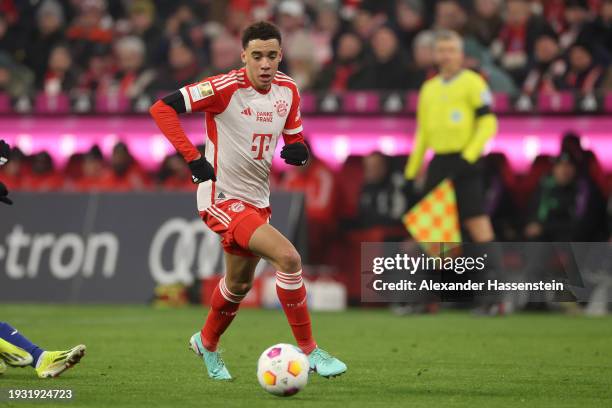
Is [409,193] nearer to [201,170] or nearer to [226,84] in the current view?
[226,84]

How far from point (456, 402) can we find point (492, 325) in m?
5.82

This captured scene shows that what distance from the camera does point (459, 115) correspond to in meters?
13.4

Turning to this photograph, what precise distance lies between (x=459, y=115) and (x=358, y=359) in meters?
4.70

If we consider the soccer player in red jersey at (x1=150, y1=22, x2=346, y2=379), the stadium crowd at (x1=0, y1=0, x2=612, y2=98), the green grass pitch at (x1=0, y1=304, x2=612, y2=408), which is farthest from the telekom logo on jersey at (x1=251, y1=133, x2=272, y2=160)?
the stadium crowd at (x1=0, y1=0, x2=612, y2=98)

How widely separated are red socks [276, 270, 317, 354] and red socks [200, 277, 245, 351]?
417 millimetres

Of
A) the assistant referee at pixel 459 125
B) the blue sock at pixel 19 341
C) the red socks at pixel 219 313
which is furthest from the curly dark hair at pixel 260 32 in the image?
the assistant referee at pixel 459 125

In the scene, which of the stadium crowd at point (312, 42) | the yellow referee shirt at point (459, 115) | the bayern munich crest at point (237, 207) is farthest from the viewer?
the stadium crowd at point (312, 42)

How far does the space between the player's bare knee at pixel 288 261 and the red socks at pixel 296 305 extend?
0.08 meters

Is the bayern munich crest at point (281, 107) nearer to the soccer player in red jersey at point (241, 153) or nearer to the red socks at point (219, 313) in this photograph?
the soccer player in red jersey at point (241, 153)

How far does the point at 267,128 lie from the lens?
26.6ft

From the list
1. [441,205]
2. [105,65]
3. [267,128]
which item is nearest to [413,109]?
[441,205]

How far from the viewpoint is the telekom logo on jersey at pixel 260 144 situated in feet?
26.5

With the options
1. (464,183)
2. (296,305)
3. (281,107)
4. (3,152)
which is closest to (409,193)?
(464,183)

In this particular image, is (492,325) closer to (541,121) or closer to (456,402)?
(541,121)
